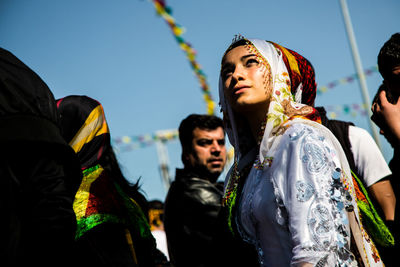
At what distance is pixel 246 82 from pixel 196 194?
1.86 metres

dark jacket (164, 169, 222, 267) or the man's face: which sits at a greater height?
the man's face

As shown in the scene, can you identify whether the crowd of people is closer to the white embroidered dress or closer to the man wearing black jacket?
the white embroidered dress

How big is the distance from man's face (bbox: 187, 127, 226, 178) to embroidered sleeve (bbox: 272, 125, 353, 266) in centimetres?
253

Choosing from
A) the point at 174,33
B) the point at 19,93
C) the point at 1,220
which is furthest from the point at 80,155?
the point at 174,33

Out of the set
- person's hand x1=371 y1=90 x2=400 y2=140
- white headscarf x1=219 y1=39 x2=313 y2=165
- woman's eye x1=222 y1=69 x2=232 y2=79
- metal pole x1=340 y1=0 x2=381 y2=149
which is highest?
metal pole x1=340 y1=0 x2=381 y2=149

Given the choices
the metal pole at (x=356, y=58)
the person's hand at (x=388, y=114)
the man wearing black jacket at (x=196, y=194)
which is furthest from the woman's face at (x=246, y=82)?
the metal pole at (x=356, y=58)

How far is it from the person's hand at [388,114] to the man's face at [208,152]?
6.89 ft

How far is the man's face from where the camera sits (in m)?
4.30

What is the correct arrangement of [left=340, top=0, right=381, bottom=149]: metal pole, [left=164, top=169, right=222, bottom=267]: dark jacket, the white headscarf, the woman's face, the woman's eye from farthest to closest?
[left=340, top=0, right=381, bottom=149]: metal pole, [left=164, top=169, right=222, bottom=267]: dark jacket, the woman's eye, the woman's face, the white headscarf

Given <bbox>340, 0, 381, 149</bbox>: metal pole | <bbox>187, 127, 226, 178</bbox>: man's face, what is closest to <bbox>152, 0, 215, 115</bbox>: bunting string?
<bbox>340, 0, 381, 149</bbox>: metal pole

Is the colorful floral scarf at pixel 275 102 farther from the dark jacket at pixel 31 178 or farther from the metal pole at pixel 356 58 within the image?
the metal pole at pixel 356 58

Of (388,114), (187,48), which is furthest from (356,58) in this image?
(388,114)

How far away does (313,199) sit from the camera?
5.27 ft

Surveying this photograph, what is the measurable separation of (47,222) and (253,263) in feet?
3.23
